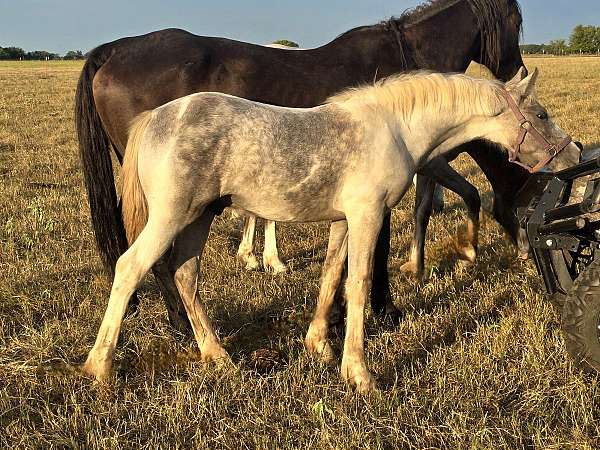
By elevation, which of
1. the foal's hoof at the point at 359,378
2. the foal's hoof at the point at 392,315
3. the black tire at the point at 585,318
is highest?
the black tire at the point at 585,318

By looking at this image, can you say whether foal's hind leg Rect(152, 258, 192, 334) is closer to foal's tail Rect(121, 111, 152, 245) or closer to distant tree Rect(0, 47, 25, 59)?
foal's tail Rect(121, 111, 152, 245)

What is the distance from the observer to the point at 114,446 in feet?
8.14

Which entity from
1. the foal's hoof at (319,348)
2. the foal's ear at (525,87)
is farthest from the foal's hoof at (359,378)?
the foal's ear at (525,87)

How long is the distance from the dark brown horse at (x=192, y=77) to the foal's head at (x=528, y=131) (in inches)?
41.8

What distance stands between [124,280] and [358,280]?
128 cm

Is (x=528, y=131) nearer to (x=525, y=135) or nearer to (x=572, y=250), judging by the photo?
(x=525, y=135)

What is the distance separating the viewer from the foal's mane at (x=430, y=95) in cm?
328

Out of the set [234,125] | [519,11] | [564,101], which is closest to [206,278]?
[234,125]

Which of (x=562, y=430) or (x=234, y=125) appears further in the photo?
(x=234, y=125)

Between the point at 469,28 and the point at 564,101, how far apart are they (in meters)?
13.5

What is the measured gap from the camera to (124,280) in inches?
119

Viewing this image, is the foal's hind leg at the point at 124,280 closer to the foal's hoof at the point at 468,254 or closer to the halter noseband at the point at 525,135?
the halter noseband at the point at 525,135

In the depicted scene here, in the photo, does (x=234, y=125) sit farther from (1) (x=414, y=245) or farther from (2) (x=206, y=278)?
(1) (x=414, y=245)

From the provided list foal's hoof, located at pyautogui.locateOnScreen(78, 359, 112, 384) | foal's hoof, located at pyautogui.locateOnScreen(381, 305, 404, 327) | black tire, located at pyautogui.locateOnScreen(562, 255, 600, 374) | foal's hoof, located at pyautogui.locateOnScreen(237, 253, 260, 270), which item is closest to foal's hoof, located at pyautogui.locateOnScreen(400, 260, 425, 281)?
foal's hoof, located at pyautogui.locateOnScreen(381, 305, 404, 327)
